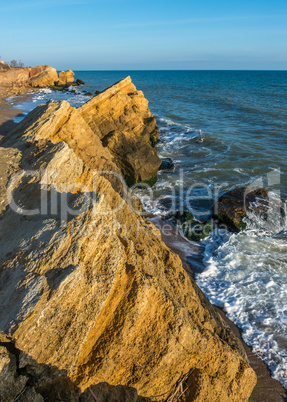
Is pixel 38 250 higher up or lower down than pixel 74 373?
higher up

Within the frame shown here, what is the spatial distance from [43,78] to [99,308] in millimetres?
59757

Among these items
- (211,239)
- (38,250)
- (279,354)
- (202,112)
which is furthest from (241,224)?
(202,112)

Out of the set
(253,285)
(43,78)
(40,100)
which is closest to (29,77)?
(43,78)

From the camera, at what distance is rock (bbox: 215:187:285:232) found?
10828 mm

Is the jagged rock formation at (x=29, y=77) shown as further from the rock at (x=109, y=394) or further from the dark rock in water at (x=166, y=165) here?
the rock at (x=109, y=394)

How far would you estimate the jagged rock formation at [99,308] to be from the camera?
2.98 m

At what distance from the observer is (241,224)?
10672mm

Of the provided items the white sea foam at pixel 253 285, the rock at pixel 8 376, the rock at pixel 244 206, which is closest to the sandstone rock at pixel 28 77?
the rock at pixel 244 206

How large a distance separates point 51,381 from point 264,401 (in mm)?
4003

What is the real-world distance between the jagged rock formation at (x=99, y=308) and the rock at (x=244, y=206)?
6.52 m

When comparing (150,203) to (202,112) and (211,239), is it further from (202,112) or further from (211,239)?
(202,112)

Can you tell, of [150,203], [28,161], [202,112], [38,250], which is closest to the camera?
[38,250]

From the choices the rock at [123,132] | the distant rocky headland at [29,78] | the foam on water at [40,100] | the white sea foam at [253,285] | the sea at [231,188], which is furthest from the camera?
the distant rocky headland at [29,78]

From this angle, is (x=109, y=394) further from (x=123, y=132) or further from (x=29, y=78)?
(x=29, y=78)
